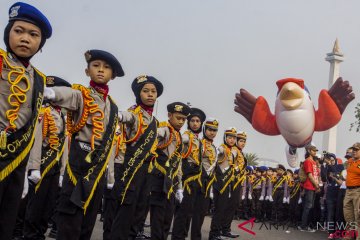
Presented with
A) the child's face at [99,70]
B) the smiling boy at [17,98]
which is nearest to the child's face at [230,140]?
the child's face at [99,70]

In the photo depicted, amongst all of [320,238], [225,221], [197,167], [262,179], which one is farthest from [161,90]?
[262,179]

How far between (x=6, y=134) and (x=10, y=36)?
0.73 metres

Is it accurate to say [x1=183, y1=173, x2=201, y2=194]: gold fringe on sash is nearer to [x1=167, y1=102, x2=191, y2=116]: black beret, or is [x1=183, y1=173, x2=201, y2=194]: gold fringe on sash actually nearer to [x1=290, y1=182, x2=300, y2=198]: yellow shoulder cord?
[x1=167, y1=102, x2=191, y2=116]: black beret

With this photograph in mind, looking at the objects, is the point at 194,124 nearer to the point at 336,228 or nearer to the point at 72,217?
the point at 72,217

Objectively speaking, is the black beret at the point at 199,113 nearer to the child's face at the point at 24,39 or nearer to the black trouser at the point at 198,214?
the black trouser at the point at 198,214

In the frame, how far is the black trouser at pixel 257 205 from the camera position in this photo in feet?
56.5

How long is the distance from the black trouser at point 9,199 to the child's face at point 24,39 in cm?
81

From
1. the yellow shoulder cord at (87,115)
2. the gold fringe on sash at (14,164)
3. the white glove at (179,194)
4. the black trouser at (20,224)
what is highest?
the yellow shoulder cord at (87,115)

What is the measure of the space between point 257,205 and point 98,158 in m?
13.3

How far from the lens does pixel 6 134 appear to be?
3676mm

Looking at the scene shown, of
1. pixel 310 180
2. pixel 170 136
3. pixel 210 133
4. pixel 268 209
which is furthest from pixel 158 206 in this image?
pixel 268 209

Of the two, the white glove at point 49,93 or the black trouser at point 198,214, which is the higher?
the white glove at point 49,93

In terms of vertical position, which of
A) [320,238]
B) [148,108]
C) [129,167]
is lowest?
[320,238]

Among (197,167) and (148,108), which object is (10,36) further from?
(197,167)
